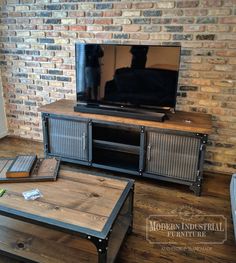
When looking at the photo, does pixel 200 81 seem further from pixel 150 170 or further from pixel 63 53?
pixel 63 53

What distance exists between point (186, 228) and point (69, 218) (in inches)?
37.9

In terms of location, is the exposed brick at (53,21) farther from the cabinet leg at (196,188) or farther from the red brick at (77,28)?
the cabinet leg at (196,188)

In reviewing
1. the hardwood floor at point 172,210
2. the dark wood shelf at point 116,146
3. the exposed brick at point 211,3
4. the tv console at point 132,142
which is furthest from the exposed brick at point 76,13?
the hardwood floor at point 172,210

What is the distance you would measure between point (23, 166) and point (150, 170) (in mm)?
1162

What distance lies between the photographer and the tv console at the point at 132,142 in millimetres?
2260

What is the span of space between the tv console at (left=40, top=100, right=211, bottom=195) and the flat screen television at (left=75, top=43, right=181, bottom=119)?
5.3 inches

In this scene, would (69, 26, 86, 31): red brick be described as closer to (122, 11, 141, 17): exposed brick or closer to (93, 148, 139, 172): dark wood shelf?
(122, 11, 141, 17): exposed brick

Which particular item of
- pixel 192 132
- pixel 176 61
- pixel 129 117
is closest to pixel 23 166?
pixel 129 117

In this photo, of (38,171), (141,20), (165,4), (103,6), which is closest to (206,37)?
(165,4)

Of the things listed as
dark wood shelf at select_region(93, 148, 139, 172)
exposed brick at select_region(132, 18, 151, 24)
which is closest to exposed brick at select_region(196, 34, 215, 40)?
exposed brick at select_region(132, 18, 151, 24)

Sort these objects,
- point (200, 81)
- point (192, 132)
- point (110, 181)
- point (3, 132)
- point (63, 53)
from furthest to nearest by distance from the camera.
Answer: point (3, 132)
point (63, 53)
point (200, 81)
point (192, 132)
point (110, 181)

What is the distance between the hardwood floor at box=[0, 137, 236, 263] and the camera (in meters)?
1.67

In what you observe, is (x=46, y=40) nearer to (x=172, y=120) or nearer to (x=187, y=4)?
(x=187, y=4)

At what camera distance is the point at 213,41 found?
243 centimetres
